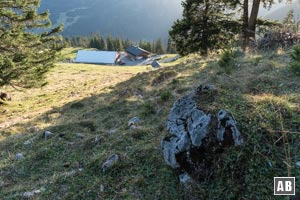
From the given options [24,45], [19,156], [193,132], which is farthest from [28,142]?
[24,45]

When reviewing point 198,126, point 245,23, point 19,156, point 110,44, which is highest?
point 110,44

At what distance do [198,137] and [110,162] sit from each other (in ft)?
6.04

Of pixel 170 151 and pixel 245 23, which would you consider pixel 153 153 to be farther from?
pixel 245 23

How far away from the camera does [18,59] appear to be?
1470 centimetres

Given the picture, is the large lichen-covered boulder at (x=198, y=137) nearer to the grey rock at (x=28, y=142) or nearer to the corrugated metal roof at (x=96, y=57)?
the grey rock at (x=28, y=142)

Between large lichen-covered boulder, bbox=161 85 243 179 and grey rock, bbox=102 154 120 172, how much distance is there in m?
1.04

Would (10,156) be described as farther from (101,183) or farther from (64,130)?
(101,183)

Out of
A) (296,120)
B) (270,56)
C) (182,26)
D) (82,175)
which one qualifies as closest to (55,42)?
(182,26)

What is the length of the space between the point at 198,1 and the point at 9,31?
1078 cm

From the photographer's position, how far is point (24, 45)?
53.7ft

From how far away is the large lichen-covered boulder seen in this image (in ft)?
→ 13.2

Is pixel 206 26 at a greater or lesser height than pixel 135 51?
greater

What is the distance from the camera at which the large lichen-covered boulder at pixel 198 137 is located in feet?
13.2

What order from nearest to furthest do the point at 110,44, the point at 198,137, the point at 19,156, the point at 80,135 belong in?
the point at 198,137, the point at 19,156, the point at 80,135, the point at 110,44
